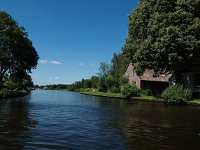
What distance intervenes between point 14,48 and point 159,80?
26.0 m

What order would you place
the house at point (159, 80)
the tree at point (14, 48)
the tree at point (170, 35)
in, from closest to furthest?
the tree at point (170, 35)
the house at point (159, 80)
the tree at point (14, 48)

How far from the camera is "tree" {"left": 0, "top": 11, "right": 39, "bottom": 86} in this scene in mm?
57062

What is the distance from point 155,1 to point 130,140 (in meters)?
34.9

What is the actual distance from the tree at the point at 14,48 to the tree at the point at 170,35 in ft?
72.3

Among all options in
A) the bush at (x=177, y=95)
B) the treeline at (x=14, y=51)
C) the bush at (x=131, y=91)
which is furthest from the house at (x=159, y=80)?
the treeline at (x=14, y=51)

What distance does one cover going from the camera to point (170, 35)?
4078 centimetres

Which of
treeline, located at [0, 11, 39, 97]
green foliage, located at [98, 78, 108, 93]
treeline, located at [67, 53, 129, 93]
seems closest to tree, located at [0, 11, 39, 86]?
treeline, located at [0, 11, 39, 97]

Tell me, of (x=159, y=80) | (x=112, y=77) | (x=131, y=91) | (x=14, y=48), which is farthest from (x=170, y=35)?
(x=112, y=77)

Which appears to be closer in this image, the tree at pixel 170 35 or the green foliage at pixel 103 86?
the tree at pixel 170 35

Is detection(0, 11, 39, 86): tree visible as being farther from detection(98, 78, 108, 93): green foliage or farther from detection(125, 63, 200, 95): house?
detection(98, 78, 108, 93): green foliage

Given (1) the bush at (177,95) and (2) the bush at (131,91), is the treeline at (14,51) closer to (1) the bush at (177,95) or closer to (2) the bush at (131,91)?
(2) the bush at (131,91)

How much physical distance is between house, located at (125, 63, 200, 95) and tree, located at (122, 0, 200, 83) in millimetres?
2721

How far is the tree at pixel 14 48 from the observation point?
57.1m

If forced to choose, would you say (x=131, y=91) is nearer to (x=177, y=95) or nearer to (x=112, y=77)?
(x=177, y=95)
